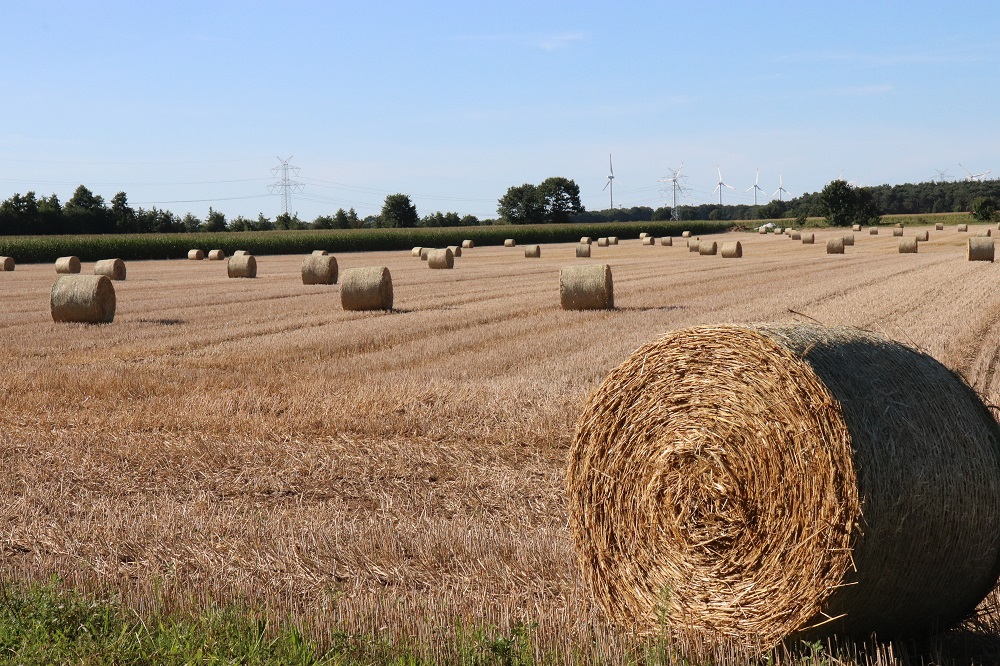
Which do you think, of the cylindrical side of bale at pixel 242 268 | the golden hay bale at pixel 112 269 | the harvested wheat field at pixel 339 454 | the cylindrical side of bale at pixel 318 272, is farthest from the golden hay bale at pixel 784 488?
the golden hay bale at pixel 112 269

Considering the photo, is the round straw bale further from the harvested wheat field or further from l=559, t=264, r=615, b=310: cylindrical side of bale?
l=559, t=264, r=615, b=310: cylindrical side of bale

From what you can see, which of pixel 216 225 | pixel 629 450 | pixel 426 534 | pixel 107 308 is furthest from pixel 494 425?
pixel 216 225

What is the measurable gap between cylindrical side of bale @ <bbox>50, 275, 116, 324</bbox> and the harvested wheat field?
0.35m

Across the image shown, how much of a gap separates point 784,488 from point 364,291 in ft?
52.6

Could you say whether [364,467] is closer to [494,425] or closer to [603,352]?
[494,425]

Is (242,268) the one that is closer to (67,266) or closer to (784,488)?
(67,266)

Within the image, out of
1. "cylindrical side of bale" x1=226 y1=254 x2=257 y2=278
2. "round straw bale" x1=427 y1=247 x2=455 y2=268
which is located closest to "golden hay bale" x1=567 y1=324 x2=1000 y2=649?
"cylindrical side of bale" x1=226 y1=254 x2=257 y2=278

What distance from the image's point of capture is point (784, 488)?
4.45 meters

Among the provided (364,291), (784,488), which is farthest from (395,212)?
(784,488)

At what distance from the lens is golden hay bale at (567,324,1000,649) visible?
4219 millimetres

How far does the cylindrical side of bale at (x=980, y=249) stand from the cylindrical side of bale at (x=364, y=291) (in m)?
20.8

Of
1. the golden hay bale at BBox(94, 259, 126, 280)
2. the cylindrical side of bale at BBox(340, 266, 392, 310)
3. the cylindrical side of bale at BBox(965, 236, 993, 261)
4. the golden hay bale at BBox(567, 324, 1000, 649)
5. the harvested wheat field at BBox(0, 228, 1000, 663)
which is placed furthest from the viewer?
the golden hay bale at BBox(94, 259, 126, 280)

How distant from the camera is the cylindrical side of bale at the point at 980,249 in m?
32.0

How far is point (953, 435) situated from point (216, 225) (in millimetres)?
80015
